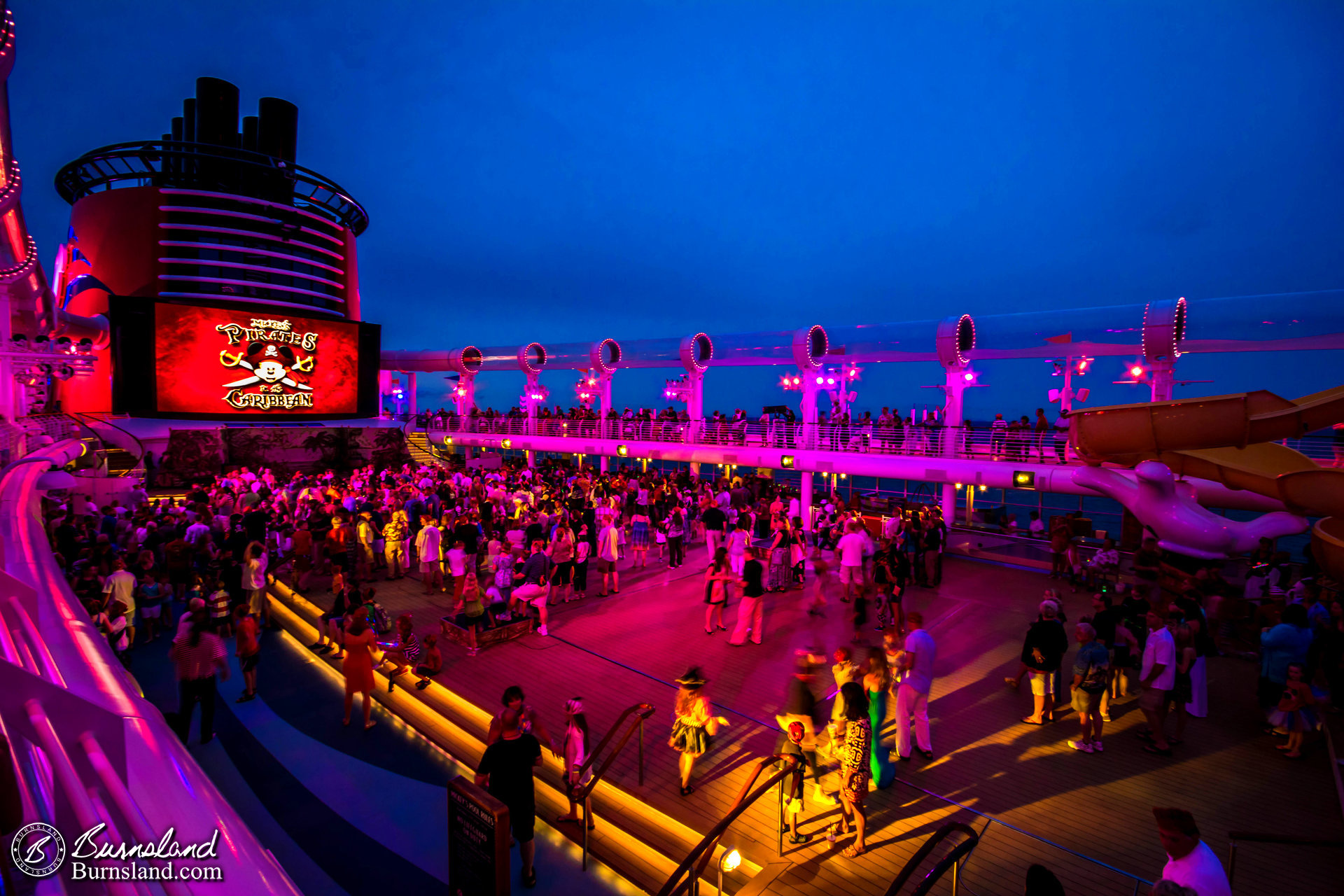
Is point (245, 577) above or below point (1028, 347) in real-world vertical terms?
below

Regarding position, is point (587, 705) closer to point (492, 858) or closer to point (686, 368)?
point (492, 858)

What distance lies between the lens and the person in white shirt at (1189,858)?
3.12 metres

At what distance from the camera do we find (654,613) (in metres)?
10.5

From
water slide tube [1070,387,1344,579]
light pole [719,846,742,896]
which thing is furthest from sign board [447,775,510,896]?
water slide tube [1070,387,1344,579]

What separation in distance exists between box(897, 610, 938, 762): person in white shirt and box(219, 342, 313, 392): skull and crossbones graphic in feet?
97.4

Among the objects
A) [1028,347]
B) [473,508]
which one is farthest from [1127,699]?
[473,508]

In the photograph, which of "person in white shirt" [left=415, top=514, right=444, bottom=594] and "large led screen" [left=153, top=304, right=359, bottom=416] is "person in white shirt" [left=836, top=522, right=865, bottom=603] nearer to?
"person in white shirt" [left=415, top=514, right=444, bottom=594]

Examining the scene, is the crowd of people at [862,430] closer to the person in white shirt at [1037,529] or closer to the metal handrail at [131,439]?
the person in white shirt at [1037,529]

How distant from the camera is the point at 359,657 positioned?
7.13m

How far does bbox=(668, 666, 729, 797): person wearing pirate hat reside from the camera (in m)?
5.55

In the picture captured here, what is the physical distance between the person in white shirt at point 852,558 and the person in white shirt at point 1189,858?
6.67m

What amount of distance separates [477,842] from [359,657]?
381 cm

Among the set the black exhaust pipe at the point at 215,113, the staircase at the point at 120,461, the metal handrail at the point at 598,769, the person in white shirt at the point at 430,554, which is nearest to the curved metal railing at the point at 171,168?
the black exhaust pipe at the point at 215,113

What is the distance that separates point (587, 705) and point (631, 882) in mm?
2489
